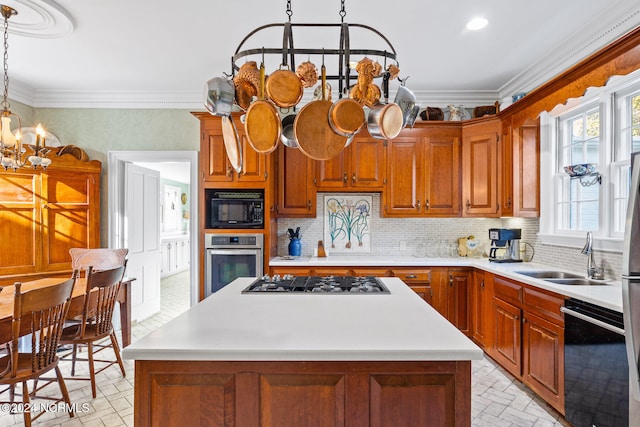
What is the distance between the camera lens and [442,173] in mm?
4016

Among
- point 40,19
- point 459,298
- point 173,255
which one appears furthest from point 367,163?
point 173,255

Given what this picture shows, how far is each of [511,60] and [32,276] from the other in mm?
5034

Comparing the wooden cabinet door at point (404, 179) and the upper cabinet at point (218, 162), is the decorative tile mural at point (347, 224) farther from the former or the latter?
the upper cabinet at point (218, 162)

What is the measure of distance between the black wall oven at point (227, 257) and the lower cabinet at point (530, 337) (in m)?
2.24

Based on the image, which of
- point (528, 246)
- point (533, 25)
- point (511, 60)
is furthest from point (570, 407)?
point (511, 60)

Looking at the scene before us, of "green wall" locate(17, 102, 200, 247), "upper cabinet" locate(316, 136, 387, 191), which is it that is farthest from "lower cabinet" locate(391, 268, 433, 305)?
"green wall" locate(17, 102, 200, 247)

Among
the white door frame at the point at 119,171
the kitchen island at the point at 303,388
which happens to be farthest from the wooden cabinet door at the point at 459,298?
the white door frame at the point at 119,171

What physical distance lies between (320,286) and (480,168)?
2.45 meters

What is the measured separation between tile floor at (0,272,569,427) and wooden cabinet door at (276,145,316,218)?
2124 mm

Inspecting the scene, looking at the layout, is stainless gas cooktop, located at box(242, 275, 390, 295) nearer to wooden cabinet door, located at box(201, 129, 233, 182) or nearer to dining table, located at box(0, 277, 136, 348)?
dining table, located at box(0, 277, 136, 348)

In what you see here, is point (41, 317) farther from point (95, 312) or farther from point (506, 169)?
point (506, 169)

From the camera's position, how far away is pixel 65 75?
373cm

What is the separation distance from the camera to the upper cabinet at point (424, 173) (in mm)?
4004

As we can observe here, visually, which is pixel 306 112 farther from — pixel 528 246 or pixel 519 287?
pixel 528 246
